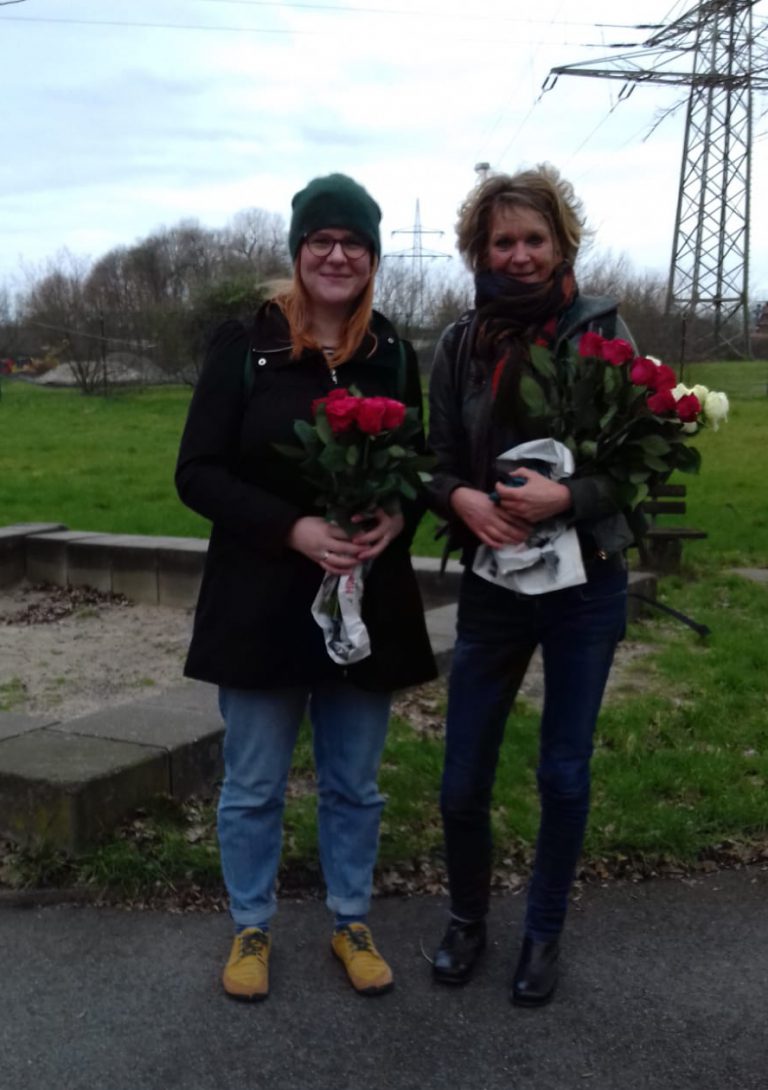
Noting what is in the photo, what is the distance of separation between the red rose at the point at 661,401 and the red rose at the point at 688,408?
0.02m

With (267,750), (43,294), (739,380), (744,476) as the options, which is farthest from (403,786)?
(43,294)

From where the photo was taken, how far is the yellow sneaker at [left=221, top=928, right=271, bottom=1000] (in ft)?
10.7

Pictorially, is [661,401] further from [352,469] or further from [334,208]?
[334,208]

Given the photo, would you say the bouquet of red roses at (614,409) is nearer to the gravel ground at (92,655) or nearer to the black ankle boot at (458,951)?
the black ankle boot at (458,951)

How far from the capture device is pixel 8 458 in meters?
16.5

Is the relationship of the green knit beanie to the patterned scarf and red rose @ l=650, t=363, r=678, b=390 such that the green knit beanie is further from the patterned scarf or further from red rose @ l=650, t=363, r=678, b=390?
red rose @ l=650, t=363, r=678, b=390

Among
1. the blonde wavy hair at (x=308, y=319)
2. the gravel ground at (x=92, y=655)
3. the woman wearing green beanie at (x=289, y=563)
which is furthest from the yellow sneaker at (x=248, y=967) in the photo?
the gravel ground at (x=92, y=655)

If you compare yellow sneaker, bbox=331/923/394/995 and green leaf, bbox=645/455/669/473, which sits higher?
green leaf, bbox=645/455/669/473

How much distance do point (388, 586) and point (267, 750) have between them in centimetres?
53

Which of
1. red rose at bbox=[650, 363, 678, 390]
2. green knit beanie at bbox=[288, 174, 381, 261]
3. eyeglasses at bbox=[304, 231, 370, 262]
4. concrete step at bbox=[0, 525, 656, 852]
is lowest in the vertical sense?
concrete step at bbox=[0, 525, 656, 852]

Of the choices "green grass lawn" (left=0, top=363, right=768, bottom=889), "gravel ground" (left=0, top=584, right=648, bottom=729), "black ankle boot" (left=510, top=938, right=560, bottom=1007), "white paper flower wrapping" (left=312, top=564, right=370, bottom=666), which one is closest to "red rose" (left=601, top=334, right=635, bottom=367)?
"white paper flower wrapping" (left=312, top=564, right=370, bottom=666)

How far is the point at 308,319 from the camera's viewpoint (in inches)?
127

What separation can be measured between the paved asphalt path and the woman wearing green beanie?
5.8 inches

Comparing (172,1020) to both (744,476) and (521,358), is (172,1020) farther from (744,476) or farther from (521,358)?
(744,476)
